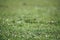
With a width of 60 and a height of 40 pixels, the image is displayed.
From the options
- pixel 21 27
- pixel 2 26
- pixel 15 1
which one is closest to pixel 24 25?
pixel 21 27

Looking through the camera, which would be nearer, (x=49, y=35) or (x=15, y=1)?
(x=49, y=35)

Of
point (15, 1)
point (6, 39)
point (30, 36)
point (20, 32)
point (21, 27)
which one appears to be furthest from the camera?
point (15, 1)

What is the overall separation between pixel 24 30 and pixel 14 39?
128 inches

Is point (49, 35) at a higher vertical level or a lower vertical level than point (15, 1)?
higher

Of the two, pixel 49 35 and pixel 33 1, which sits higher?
pixel 49 35

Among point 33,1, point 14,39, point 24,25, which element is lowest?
point 33,1

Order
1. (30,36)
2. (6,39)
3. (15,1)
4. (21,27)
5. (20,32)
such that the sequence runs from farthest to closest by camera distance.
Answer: (15,1), (21,27), (20,32), (30,36), (6,39)

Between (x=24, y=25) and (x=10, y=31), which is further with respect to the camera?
(x=24, y=25)

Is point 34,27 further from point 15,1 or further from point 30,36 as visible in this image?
point 15,1

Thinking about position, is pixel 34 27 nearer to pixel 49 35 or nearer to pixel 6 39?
pixel 49 35

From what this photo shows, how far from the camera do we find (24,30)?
18.0 m

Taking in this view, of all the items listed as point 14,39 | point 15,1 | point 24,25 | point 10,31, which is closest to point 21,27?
point 24,25

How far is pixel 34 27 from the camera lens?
19.5 meters

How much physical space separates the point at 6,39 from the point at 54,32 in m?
5.40
